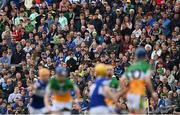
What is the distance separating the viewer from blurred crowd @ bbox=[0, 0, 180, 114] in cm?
3553

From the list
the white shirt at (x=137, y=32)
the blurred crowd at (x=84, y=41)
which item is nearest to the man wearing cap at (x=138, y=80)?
the blurred crowd at (x=84, y=41)

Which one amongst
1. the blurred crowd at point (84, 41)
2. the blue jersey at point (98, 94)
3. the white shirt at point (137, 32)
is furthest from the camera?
the white shirt at point (137, 32)

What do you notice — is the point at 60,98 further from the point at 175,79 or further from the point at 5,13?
the point at 5,13

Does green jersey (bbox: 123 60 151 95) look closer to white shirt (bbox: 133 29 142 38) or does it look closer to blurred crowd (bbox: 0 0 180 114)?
blurred crowd (bbox: 0 0 180 114)

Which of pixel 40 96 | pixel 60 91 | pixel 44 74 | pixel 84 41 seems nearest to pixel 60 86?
pixel 60 91

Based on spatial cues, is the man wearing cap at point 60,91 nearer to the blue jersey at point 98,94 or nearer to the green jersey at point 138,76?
the blue jersey at point 98,94

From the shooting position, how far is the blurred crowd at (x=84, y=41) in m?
35.5

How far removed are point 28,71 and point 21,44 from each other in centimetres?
199

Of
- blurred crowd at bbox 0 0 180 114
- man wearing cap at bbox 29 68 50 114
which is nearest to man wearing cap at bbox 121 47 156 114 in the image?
man wearing cap at bbox 29 68 50 114

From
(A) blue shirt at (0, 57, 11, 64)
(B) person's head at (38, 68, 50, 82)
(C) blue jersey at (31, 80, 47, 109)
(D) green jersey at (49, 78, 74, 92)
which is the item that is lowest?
(C) blue jersey at (31, 80, 47, 109)

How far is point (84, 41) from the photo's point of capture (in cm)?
3809

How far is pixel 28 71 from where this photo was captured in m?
37.3

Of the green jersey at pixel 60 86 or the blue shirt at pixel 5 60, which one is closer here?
the green jersey at pixel 60 86

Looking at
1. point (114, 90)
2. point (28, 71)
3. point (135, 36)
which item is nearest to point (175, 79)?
point (135, 36)
